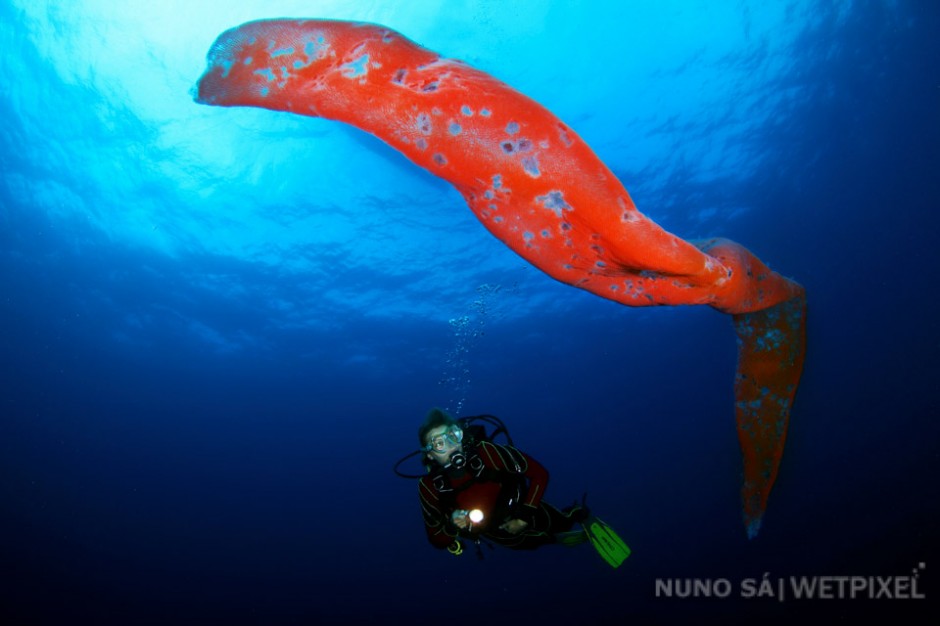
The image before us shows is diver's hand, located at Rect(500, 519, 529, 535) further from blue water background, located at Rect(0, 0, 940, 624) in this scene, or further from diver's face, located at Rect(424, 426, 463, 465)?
blue water background, located at Rect(0, 0, 940, 624)

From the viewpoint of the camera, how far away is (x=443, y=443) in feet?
18.7

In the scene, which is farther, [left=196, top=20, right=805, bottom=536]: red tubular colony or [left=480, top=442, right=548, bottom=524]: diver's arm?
[left=480, top=442, right=548, bottom=524]: diver's arm

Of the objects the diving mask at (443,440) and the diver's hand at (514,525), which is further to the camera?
the diver's hand at (514,525)

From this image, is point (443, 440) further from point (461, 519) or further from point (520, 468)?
point (520, 468)

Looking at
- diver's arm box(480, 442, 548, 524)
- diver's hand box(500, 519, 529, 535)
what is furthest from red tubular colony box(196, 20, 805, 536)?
diver's hand box(500, 519, 529, 535)

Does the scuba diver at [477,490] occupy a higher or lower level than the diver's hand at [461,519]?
higher

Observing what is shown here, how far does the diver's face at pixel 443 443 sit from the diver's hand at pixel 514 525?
4.56 ft

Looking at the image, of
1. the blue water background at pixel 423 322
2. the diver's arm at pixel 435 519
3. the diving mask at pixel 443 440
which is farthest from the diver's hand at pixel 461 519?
the blue water background at pixel 423 322

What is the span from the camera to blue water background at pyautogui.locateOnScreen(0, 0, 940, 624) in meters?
12.2

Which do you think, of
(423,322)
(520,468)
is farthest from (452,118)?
(423,322)

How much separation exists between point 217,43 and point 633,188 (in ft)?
48.6

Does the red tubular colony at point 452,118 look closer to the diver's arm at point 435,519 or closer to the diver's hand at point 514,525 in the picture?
the diver's arm at point 435,519

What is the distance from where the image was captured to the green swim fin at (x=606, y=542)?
22.3 feet

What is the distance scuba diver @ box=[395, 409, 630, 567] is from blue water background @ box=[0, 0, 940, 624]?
4412mm
